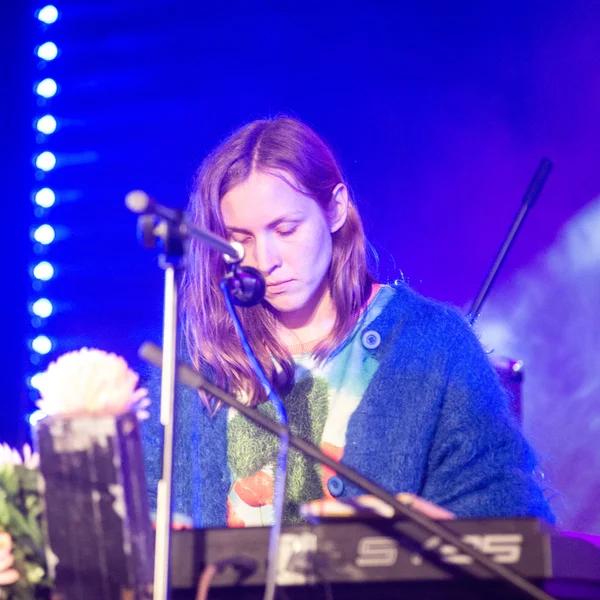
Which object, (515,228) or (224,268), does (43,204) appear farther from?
(515,228)

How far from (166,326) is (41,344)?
2417 mm

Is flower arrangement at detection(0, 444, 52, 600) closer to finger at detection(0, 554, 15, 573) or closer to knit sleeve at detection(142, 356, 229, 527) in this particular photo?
finger at detection(0, 554, 15, 573)

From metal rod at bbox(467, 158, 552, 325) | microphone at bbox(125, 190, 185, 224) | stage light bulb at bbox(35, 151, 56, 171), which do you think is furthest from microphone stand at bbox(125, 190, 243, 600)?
stage light bulb at bbox(35, 151, 56, 171)

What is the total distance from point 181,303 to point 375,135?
1.07m

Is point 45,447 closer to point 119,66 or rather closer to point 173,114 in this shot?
point 173,114

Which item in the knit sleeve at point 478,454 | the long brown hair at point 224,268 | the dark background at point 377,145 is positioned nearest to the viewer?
the knit sleeve at point 478,454

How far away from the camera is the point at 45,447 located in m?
1.05

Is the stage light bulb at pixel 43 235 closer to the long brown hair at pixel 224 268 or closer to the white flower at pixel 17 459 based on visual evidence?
the long brown hair at pixel 224 268

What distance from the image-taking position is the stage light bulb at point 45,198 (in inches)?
134

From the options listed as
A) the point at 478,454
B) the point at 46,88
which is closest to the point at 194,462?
the point at 478,454

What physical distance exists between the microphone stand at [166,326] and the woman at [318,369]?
0.81 m

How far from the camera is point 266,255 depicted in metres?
1.90

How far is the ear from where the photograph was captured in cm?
212

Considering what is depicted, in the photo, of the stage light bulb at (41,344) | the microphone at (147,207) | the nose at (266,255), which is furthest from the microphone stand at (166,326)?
the stage light bulb at (41,344)
